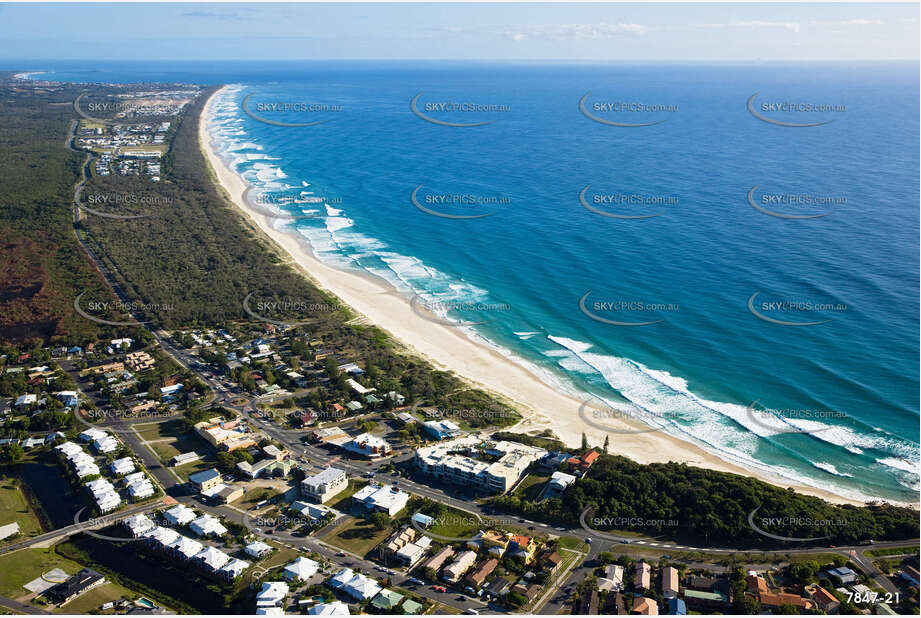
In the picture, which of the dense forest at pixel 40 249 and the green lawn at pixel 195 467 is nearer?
the green lawn at pixel 195 467

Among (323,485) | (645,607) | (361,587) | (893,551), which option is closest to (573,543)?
(645,607)

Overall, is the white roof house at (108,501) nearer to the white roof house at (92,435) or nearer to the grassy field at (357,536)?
the white roof house at (92,435)

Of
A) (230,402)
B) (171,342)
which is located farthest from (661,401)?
(171,342)

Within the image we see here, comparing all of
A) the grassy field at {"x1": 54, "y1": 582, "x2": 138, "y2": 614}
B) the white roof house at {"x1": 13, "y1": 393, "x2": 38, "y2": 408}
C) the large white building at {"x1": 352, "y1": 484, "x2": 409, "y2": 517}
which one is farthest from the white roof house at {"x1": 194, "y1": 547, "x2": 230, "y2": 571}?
the white roof house at {"x1": 13, "y1": 393, "x2": 38, "y2": 408}

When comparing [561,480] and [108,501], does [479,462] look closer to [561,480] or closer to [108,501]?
[561,480]

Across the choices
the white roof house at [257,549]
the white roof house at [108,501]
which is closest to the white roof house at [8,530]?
the white roof house at [108,501]

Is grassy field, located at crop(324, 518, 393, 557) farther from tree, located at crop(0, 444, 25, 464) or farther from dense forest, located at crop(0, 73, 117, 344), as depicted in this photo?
dense forest, located at crop(0, 73, 117, 344)
